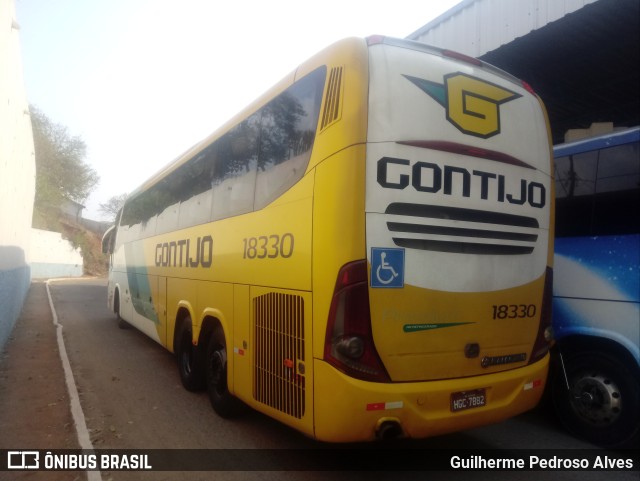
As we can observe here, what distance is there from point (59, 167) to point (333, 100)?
55.9 metres

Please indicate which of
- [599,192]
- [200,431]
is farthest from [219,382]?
[599,192]

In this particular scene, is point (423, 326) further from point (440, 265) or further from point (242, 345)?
point (242, 345)

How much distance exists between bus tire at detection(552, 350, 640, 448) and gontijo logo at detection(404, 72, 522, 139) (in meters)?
2.71

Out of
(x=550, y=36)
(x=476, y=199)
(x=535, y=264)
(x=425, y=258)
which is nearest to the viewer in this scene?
(x=425, y=258)

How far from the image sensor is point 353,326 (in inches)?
128

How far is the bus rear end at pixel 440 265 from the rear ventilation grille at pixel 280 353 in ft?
1.02

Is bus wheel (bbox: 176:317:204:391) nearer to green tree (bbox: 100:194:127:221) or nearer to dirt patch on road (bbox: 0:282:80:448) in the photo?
dirt patch on road (bbox: 0:282:80:448)

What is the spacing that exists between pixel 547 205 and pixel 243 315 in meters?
3.18

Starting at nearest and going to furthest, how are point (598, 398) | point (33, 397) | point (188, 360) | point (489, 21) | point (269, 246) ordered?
point (269, 246)
point (598, 398)
point (33, 397)
point (188, 360)
point (489, 21)

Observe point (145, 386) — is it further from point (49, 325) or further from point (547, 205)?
point (49, 325)

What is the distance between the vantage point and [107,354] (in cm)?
880

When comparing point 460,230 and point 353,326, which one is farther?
point 460,230

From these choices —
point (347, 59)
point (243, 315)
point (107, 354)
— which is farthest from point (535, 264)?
point (107, 354)

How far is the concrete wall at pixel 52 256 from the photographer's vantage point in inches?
1411
